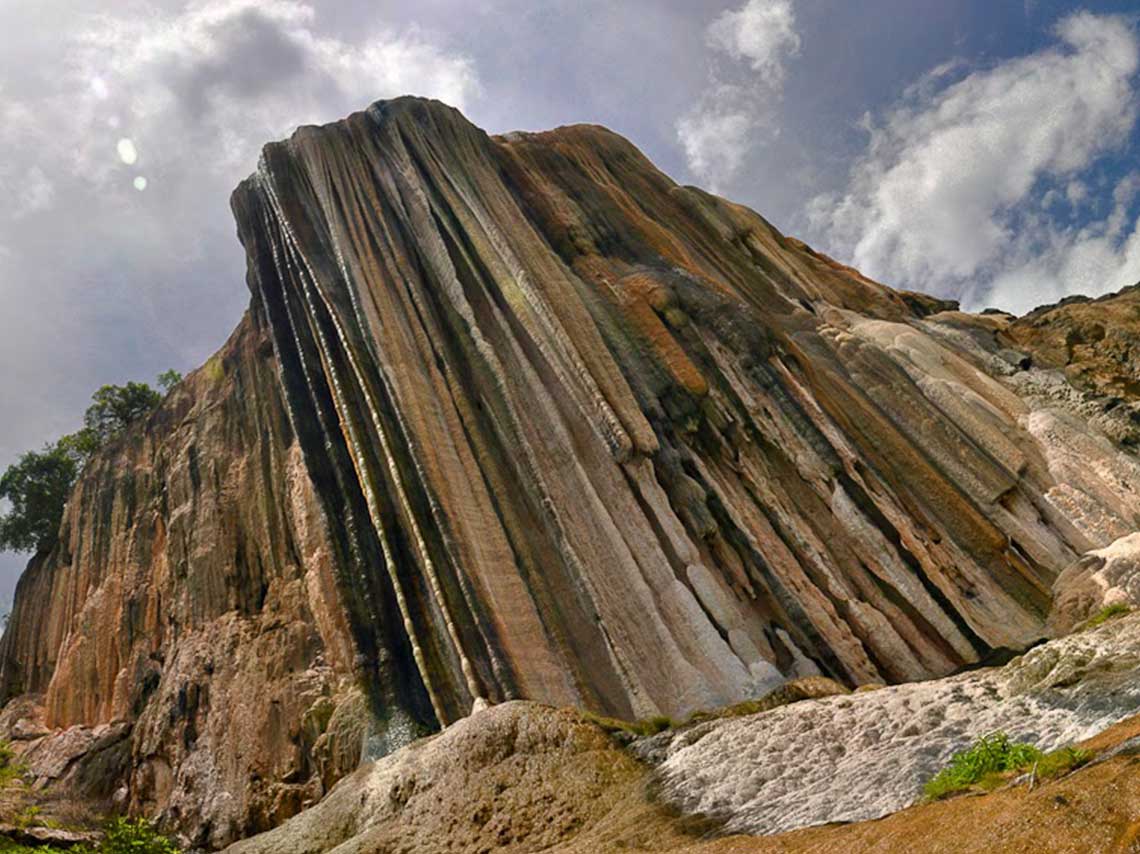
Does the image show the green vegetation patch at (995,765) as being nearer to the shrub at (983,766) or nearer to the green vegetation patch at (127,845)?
the shrub at (983,766)

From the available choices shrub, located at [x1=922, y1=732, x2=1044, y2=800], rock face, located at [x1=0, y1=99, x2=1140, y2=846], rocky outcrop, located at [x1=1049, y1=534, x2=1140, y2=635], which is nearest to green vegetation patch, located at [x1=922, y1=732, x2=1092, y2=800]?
shrub, located at [x1=922, y1=732, x2=1044, y2=800]

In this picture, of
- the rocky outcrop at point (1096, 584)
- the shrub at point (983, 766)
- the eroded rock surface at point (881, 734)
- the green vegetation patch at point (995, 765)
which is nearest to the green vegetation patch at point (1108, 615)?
the eroded rock surface at point (881, 734)

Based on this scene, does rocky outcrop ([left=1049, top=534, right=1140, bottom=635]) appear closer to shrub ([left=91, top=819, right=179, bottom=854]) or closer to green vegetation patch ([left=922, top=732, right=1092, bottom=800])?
green vegetation patch ([left=922, top=732, right=1092, bottom=800])

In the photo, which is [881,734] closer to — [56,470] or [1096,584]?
[1096,584]

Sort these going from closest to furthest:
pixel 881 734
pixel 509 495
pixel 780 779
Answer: pixel 780 779, pixel 881 734, pixel 509 495

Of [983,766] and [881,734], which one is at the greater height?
[881,734]

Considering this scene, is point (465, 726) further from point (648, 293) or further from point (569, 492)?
point (648, 293)

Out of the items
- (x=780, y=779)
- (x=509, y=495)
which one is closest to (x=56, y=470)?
(x=509, y=495)

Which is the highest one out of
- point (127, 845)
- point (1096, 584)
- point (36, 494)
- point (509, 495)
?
point (36, 494)

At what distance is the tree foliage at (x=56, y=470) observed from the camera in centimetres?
3959

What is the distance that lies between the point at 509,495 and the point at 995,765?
51.7ft

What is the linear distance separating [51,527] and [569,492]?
96.7 feet

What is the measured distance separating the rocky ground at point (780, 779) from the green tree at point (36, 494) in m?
31.9

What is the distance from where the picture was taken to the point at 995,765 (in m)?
7.45
